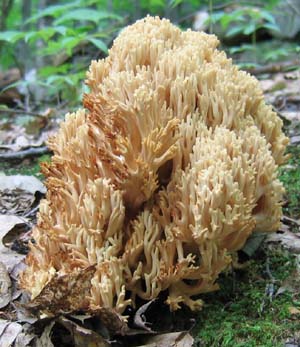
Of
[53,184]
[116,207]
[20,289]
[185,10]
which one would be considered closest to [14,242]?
[20,289]

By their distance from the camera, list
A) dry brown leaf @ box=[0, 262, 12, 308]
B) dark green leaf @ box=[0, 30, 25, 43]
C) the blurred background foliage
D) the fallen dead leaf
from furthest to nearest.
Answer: the blurred background foliage < dark green leaf @ box=[0, 30, 25, 43] < the fallen dead leaf < dry brown leaf @ box=[0, 262, 12, 308]

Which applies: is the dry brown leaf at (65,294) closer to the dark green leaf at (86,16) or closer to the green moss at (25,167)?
the green moss at (25,167)

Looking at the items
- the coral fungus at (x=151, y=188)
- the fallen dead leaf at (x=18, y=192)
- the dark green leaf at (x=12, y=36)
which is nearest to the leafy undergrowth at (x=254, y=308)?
the coral fungus at (x=151, y=188)

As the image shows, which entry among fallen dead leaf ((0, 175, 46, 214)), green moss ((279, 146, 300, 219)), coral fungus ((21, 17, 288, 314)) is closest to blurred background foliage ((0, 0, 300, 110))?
fallen dead leaf ((0, 175, 46, 214))

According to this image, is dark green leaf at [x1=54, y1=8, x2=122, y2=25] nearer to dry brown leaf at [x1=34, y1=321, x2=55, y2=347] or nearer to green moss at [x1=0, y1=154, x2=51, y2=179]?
green moss at [x1=0, y1=154, x2=51, y2=179]

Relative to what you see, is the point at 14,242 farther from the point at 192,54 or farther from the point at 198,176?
the point at 192,54
